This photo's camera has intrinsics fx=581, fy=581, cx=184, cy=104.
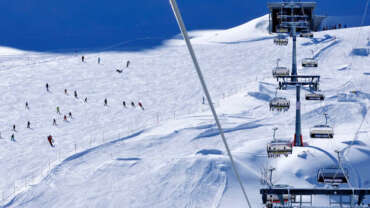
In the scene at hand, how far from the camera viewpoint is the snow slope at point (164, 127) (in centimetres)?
2525

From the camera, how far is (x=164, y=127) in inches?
1379

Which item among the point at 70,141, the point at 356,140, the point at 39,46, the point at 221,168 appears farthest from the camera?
the point at 39,46

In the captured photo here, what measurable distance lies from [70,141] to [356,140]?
1621 cm

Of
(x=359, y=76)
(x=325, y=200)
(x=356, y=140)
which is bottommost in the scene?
(x=325, y=200)

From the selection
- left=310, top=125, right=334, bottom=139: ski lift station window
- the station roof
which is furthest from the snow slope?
the station roof

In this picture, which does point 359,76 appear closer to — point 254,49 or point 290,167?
point 254,49

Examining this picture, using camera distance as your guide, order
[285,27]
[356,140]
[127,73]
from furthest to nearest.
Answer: [127,73] → [285,27] → [356,140]

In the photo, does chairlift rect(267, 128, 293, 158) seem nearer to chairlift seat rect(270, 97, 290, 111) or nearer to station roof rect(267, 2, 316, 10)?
chairlift seat rect(270, 97, 290, 111)

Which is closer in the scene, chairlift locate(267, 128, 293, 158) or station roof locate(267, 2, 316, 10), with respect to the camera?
chairlift locate(267, 128, 293, 158)

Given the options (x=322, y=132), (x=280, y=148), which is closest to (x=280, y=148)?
(x=280, y=148)

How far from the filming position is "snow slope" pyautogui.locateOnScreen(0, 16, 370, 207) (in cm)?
2525

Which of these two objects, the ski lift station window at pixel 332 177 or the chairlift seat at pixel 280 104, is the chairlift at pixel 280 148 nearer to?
the ski lift station window at pixel 332 177

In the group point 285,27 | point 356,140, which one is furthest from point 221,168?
point 285,27

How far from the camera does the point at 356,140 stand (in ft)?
93.8
